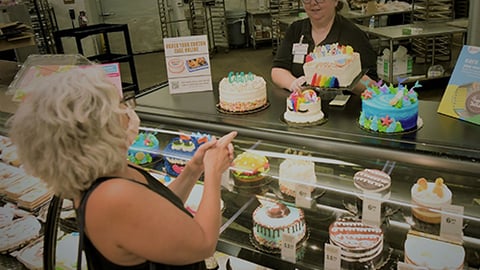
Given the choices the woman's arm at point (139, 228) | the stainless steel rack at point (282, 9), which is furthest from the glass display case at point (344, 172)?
the stainless steel rack at point (282, 9)

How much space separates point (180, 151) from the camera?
106 inches

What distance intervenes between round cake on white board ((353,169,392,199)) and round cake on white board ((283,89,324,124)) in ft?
1.16

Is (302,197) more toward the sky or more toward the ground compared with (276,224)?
more toward the sky

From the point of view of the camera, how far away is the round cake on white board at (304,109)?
2.27m

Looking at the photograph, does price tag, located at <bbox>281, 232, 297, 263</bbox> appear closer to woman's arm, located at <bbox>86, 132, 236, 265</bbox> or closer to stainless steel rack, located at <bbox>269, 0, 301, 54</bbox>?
woman's arm, located at <bbox>86, 132, 236, 265</bbox>

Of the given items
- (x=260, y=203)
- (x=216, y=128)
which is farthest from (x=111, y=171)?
(x=260, y=203)

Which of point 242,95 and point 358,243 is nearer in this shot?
point 358,243

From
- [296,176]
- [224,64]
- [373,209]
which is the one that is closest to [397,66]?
[224,64]

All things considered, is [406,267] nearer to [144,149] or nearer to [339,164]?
[339,164]

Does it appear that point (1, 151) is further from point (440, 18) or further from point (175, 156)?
point (440, 18)

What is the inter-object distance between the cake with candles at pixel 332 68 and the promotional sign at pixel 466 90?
0.53m

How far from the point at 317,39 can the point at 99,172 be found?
222 centimetres

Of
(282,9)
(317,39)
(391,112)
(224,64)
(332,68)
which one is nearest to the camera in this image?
(391,112)

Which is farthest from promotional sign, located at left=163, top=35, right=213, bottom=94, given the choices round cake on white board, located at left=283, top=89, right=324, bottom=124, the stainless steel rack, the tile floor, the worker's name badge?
the stainless steel rack
